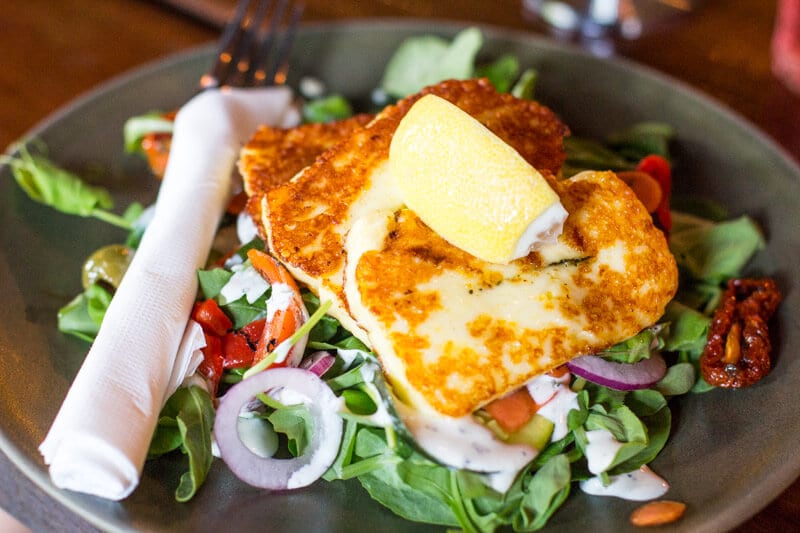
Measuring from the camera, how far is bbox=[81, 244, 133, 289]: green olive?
269 cm

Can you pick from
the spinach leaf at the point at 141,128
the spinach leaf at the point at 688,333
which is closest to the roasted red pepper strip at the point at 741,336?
the spinach leaf at the point at 688,333

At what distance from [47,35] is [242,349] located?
2772 millimetres

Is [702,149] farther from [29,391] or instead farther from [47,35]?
[47,35]

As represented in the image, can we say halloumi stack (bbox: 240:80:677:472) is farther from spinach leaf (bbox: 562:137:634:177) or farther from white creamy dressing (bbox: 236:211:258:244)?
spinach leaf (bbox: 562:137:634:177)

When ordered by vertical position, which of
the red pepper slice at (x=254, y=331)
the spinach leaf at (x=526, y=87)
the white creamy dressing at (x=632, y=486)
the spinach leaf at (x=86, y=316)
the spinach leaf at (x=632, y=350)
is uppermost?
the spinach leaf at (x=526, y=87)

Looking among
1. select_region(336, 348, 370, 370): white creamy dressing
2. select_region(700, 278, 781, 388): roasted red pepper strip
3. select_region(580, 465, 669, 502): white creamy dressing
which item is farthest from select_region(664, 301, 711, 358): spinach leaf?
select_region(336, 348, 370, 370): white creamy dressing

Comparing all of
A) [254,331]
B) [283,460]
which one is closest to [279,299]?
[254,331]

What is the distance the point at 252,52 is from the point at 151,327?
1.75m

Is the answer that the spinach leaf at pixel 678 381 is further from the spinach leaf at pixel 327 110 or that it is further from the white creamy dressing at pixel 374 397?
the spinach leaf at pixel 327 110

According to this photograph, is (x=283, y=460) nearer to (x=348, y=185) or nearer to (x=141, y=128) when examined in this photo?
(x=348, y=185)

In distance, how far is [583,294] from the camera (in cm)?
221

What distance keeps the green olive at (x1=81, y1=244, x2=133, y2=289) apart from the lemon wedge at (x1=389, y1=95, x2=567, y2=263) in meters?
1.11

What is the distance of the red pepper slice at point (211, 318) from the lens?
97.0 inches

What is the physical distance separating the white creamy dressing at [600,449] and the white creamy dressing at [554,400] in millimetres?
81
